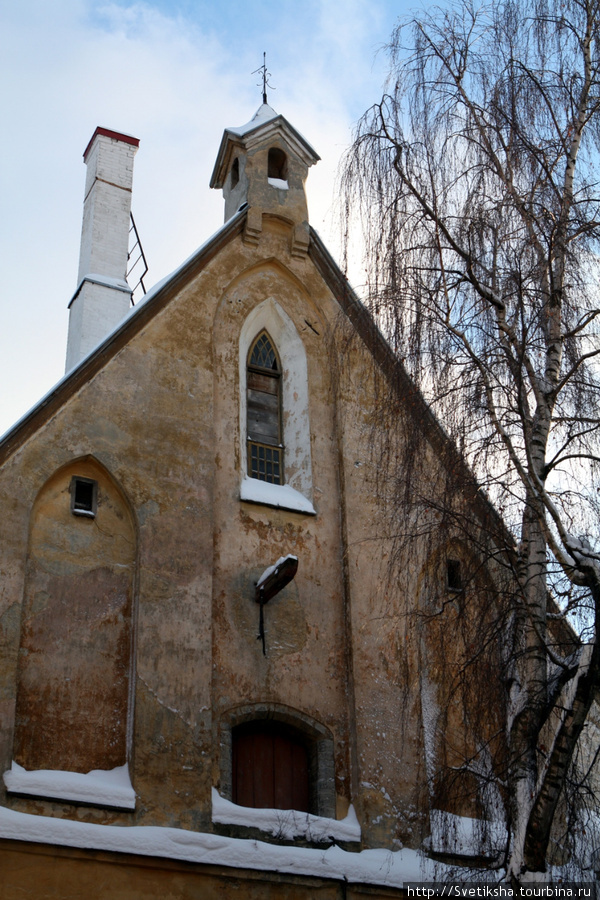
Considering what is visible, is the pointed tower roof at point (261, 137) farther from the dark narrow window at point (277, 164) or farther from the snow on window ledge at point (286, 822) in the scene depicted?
the snow on window ledge at point (286, 822)

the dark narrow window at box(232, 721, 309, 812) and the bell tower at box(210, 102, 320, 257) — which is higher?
the bell tower at box(210, 102, 320, 257)

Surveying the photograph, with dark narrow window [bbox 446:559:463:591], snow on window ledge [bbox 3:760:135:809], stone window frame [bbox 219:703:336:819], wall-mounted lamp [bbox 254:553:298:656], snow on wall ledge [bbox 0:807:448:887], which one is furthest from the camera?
wall-mounted lamp [bbox 254:553:298:656]

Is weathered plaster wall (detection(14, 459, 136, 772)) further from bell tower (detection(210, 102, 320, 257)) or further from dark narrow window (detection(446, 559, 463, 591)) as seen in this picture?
bell tower (detection(210, 102, 320, 257))

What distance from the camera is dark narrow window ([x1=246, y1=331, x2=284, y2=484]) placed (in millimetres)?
14492

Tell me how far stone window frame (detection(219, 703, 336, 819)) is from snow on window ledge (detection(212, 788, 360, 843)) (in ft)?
0.58

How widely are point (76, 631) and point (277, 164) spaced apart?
26.2 feet

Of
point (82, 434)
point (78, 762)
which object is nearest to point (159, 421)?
point (82, 434)

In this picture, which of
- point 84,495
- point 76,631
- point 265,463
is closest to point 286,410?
point 265,463

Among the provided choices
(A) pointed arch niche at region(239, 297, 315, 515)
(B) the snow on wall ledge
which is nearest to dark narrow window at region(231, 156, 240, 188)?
(A) pointed arch niche at region(239, 297, 315, 515)

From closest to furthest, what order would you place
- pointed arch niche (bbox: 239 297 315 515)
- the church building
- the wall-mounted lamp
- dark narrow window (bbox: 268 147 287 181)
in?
the church building, the wall-mounted lamp, pointed arch niche (bbox: 239 297 315 515), dark narrow window (bbox: 268 147 287 181)

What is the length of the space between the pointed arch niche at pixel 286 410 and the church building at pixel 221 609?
A: 0.11 ft

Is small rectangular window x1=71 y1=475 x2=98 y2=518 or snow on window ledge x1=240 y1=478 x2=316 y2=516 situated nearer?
small rectangular window x1=71 y1=475 x2=98 y2=518

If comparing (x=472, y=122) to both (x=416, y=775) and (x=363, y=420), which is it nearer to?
(x=363, y=420)

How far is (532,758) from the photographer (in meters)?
9.34
